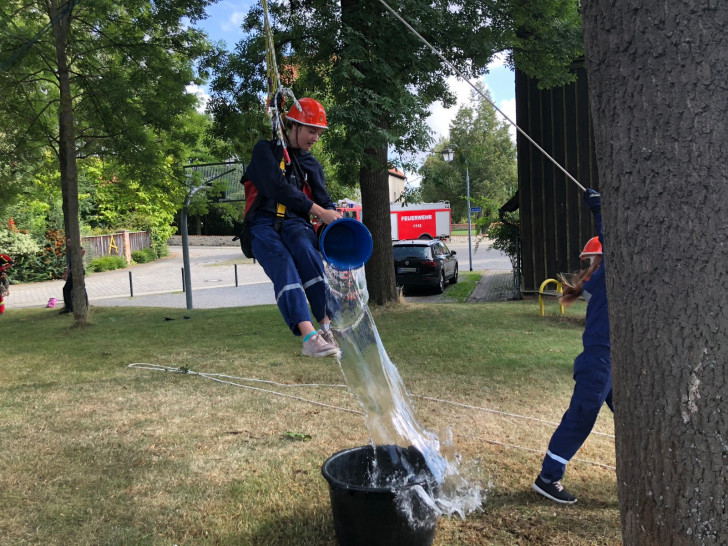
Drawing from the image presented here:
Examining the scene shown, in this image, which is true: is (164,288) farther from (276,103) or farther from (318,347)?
(318,347)

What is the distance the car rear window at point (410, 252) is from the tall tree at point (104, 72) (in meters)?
8.35

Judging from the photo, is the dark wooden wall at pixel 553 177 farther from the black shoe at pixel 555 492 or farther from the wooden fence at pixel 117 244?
the wooden fence at pixel 117 244

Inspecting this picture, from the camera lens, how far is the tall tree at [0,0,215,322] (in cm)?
1158

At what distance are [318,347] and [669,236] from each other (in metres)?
2.16

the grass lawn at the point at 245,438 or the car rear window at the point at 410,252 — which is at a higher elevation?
the car rear window at the point at 410,252

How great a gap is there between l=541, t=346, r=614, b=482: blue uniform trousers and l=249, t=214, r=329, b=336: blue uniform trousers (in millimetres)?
1803

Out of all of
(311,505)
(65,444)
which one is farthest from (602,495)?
(65,444)

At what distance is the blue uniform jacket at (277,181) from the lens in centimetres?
400

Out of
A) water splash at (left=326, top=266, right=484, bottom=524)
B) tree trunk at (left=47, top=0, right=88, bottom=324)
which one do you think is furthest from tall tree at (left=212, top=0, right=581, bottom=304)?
water splash at (left=326, top=266, right=484, bottom=524)

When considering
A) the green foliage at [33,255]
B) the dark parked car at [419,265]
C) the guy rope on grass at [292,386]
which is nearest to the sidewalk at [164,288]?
the green foliage at [33,255]

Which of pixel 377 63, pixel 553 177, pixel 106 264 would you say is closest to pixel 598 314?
pixel 377 63

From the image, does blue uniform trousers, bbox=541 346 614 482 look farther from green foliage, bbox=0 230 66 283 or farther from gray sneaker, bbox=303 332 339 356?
green foliage, bbox=0 230 66 283

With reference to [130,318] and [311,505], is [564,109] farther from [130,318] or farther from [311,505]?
[311,505]

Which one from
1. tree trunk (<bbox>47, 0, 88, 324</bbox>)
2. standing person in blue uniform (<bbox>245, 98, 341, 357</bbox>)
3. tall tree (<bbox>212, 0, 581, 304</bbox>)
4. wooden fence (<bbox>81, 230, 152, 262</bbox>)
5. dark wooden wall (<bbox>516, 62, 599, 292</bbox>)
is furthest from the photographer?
wooden fence (<bbox>81, 230, 152, 262</bbox>)
